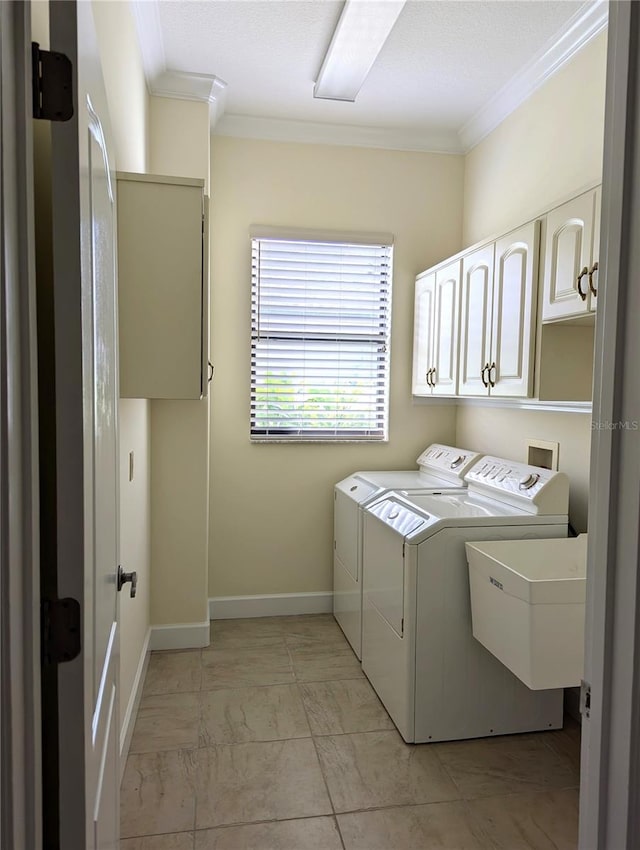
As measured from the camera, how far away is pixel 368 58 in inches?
105

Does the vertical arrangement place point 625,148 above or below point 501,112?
below

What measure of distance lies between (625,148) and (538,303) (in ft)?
5.14

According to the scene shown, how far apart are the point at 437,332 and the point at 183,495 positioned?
1679mm

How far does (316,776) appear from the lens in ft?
7.04

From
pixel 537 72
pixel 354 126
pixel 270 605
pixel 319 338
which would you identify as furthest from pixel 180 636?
pixel 537 72

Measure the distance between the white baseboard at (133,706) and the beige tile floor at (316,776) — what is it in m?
0.04

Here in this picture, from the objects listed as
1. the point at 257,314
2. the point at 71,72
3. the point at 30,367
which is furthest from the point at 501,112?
the point at 30,367

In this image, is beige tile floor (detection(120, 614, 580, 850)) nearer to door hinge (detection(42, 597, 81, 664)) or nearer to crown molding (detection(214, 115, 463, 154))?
door hinge (detection(42, 597, 81, 664))

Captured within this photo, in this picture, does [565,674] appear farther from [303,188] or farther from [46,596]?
[303,188]

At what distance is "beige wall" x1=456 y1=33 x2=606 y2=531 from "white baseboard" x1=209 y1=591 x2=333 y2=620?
139cm

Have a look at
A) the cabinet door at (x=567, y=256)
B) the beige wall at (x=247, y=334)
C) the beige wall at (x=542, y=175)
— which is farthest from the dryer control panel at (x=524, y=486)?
the beige wall at (x=247, y=334)

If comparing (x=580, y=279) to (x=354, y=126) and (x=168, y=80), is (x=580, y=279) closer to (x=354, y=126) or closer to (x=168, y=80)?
(x=354, y=126)

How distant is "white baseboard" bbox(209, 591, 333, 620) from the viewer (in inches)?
142

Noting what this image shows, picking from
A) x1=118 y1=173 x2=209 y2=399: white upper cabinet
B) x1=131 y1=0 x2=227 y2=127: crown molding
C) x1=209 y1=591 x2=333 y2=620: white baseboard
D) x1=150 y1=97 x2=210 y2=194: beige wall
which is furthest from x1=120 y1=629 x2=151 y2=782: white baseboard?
x1=131 y1=0 x2=227 y2=127: crown molding
